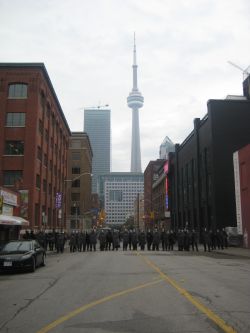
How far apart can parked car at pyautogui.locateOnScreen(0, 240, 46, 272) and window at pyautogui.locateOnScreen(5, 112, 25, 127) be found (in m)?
30.2

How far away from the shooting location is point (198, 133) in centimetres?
6112

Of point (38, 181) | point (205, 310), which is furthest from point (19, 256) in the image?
point (38, 181)

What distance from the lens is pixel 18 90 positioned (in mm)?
49219

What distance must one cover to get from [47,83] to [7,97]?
23.3 feet

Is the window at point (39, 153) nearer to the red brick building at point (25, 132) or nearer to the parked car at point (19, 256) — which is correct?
the red brick building at point (25, 132)

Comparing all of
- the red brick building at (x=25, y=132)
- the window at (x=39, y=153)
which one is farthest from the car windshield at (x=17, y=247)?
the window at (x=39, y=153)

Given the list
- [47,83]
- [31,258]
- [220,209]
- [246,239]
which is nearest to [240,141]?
[220,209]

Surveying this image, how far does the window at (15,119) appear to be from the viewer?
159 ft

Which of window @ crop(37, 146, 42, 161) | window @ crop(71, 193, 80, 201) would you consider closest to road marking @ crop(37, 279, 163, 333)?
window @ crop(37, 146, 42, 161)

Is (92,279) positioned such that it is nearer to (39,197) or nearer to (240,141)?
(39,197)

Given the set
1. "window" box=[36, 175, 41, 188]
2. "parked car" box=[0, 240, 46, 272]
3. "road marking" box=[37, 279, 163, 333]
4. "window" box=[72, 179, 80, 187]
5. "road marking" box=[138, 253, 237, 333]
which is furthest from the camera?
"window" box=[72, 179, 80, 187]

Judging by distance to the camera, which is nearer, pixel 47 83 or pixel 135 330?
pixel 135 330

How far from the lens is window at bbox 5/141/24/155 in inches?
1887

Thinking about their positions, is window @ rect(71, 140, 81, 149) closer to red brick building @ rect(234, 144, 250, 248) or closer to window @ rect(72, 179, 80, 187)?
window @ rect(72, 179, 80, 187)
